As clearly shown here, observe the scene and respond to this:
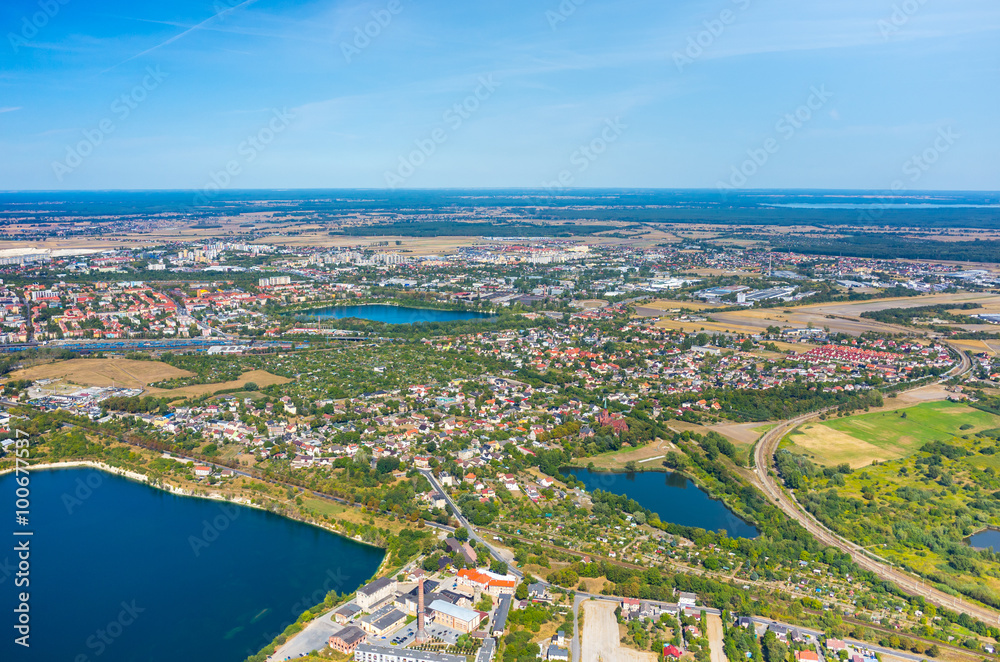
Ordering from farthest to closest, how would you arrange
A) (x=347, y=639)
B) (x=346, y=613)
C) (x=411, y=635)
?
(x=346, y=613)
(x=411, y=635)
(x=347, y=639)

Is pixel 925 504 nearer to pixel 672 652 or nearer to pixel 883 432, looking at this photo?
pixel 883 432

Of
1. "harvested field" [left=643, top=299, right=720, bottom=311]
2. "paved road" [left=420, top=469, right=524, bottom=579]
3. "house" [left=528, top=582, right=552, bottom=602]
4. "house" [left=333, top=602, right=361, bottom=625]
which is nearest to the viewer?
"house" [left=333, top=602, right=361, bottom=625]

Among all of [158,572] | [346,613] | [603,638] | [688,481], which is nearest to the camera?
[603,638]

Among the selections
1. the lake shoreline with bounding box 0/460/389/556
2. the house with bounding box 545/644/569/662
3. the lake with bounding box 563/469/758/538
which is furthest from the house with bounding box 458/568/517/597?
the lake with bounding box 563/469/758/538

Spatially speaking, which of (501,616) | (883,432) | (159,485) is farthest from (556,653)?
(883,432)

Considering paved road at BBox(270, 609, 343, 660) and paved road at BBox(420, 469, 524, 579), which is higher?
paved road at BBox(420, 469, 524, 579)

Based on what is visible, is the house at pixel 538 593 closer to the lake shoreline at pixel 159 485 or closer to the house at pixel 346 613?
the house at pixel 346 613

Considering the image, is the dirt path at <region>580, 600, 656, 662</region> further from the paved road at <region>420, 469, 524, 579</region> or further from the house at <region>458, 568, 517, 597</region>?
the paved road at <region>420, 469, 524, 579</region>

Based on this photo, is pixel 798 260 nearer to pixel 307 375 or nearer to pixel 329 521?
pixel 307 375
